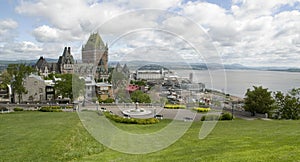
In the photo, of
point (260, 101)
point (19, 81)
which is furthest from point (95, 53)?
point (19, 81)

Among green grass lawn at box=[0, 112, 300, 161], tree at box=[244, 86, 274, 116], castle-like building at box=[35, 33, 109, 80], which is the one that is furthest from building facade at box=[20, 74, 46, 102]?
tree at box=[244, 86, 274, 116]

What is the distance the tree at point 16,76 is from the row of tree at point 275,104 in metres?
32.4

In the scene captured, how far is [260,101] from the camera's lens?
27062mm

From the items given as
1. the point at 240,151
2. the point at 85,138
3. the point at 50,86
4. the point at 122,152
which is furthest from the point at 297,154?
the point at 50,86

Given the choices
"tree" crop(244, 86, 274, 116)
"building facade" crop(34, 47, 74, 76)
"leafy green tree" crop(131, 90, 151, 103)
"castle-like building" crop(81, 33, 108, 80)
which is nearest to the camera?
"castle-like building" crop(81, 33, 108, 80)

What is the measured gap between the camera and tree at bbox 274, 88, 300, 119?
86.4ft

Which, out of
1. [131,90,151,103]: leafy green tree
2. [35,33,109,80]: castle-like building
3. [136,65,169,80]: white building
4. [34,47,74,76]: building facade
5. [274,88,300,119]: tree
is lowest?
[274,88,300,119]: tree

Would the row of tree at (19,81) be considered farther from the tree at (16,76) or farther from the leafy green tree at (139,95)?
the leafy green tree at (139,95)

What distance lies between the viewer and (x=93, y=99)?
92.2ft

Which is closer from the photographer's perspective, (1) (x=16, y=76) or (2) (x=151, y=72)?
(2) (x=151, y=72)

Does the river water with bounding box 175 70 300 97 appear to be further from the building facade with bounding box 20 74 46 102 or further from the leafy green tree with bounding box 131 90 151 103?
the building facade with bounding box 20 74 46 102

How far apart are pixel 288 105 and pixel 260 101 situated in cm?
300

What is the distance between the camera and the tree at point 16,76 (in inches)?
1410

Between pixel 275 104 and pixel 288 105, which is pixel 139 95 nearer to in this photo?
pixel 275 104
